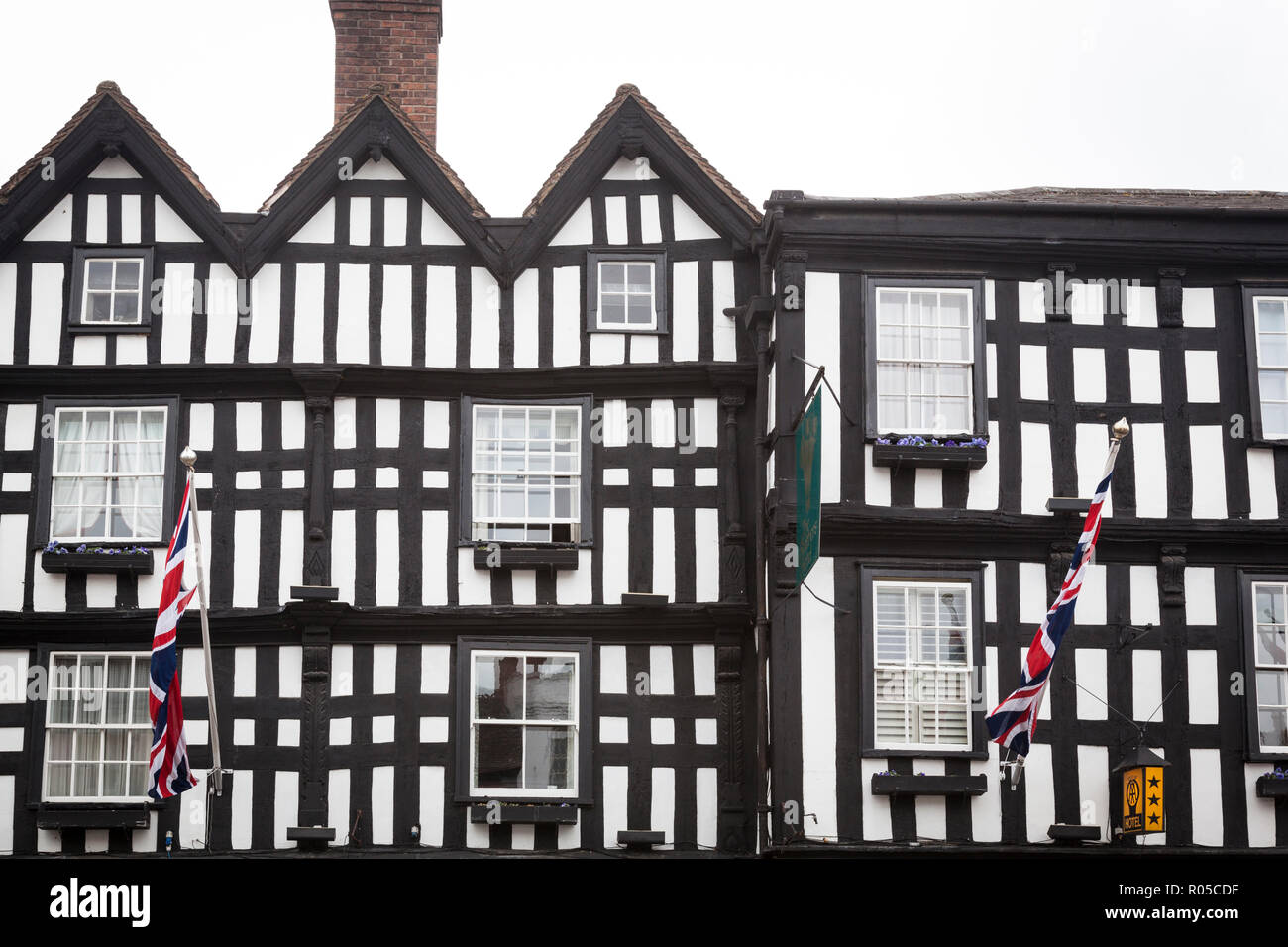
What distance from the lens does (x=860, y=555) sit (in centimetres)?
1689

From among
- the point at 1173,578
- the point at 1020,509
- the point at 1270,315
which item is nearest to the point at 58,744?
the point at 1020,509

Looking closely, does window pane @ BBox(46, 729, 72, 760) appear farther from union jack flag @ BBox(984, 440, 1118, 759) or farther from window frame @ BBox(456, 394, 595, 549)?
union jack flag @ BBox(984, 440, 1118, 759)

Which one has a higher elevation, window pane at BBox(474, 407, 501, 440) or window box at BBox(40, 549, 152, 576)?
window pane at BBox(474, 407, 501, 440)

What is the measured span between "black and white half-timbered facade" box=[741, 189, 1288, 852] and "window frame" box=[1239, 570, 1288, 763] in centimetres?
3

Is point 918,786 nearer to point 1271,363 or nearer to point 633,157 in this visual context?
point 1271,363

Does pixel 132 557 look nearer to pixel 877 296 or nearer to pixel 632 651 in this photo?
pixel 632 651

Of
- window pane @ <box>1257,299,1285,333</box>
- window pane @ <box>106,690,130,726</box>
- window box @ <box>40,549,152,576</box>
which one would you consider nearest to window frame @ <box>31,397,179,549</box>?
window box @ <box>40,549,152,576</box>

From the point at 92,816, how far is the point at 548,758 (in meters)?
4.24

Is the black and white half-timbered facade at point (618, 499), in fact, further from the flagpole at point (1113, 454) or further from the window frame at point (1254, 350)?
the flagpole at point (1113, 454)

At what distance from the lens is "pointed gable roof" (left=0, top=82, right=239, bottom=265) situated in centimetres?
1819

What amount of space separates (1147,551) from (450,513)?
260 inches

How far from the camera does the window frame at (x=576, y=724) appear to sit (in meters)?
17.2

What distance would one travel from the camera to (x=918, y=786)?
16.4m

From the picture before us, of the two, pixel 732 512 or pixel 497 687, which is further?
pixel 732 512
